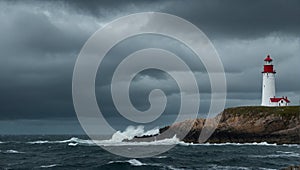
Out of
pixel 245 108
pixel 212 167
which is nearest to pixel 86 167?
pixel 212 167

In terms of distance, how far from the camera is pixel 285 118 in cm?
7869

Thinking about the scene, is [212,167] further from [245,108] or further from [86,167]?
[245,108]

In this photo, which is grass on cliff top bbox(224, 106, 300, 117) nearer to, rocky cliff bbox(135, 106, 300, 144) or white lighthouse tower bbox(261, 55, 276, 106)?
rocky cliff bbox(135, 106, 300, 144)

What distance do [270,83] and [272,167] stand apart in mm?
51441

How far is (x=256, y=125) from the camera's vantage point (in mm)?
79938

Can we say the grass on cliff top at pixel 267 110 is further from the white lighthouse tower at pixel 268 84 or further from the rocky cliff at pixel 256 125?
the white lighthouse tower at pixel 268 84

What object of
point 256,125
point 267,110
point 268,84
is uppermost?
point 268,84

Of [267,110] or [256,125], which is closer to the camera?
[256,125]

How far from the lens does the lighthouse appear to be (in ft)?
298

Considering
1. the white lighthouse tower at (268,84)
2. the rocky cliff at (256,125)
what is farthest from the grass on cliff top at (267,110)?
the white lighthouse tower at (268,84)

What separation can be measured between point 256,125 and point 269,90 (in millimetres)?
14179

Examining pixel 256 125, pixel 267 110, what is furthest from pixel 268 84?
pixel 256 125

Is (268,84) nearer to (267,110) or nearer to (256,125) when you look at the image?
(267,110)

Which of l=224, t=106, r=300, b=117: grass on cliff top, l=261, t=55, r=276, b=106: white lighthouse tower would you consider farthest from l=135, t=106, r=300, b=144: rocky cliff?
l=261, t=55, r=276, b=106: white lighthouse tower
